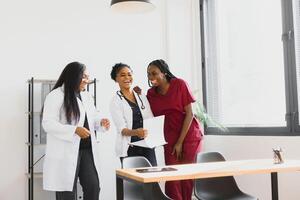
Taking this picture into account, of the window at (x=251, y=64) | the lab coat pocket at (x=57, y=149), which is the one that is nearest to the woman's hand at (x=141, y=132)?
the lab coat pocket at (x=57, y=149)

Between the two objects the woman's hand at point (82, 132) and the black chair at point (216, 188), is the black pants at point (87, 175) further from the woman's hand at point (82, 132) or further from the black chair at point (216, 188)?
the black chair at point (216, 188)

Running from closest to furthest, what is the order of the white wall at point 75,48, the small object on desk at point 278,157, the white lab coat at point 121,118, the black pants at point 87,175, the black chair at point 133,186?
the small object on desk at point 278,157
the black chair at point 133,186
the black pants at point 87,175
the white lab coat at point 121,118
the white wall at point 75,48

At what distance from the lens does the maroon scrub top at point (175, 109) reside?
11.5 feet

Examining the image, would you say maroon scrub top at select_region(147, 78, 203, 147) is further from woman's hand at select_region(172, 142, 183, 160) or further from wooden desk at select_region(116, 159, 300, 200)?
wooden desk at select_region(116, 159, 300, 200)

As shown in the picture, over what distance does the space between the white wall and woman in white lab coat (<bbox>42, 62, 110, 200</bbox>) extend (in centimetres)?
124

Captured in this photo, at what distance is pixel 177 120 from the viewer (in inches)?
139

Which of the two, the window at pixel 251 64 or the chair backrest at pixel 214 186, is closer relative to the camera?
the chair backrest at pixel 214 186

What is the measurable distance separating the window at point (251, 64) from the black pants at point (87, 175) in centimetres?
175

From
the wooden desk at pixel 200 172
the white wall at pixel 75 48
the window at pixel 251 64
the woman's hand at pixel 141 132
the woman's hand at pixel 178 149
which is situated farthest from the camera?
the white wall at pixel 75 48

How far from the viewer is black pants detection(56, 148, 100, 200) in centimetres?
308

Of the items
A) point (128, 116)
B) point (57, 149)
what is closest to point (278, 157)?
point (128, 116)

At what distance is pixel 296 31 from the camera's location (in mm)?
3566

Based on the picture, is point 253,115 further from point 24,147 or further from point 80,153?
point 24,147

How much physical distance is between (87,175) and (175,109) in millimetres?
968
